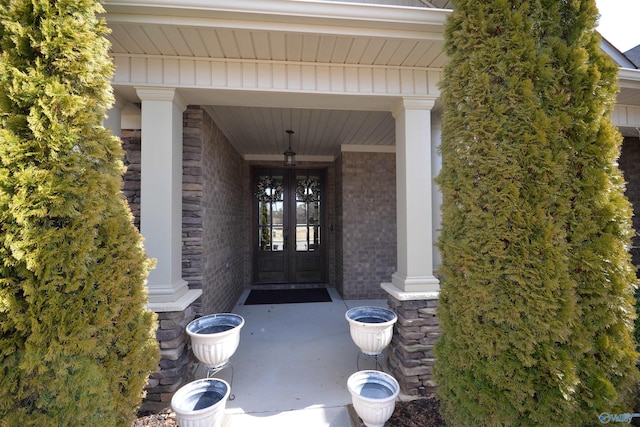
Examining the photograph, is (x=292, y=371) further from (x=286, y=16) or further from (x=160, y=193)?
(x=286, y=16)

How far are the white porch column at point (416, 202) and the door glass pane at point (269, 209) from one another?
3.72 m

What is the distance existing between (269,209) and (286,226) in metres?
0.52

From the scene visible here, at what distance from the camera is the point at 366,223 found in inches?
198

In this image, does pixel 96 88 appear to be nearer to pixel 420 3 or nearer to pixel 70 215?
pixel 70 215

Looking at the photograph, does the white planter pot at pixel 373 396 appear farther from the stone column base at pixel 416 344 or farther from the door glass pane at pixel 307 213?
the door glass pane at pixel 307 213

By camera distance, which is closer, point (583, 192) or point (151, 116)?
point (583, 192)

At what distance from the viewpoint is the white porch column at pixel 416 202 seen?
8.27 ft

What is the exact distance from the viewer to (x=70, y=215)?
48.4 inches

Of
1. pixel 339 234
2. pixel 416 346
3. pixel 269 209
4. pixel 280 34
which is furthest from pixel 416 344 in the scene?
pixel 269 209

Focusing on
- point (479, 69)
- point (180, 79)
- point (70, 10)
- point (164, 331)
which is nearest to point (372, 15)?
point (479, 69)

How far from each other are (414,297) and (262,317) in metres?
2.49

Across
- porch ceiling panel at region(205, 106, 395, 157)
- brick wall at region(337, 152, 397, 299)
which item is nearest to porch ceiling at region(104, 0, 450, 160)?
porch ceiling panel at region(205, 106, 395, 157)

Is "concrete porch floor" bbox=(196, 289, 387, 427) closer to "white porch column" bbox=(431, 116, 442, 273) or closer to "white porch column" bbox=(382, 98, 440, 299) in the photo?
"white porch column" bbox=(382, 98, 440, 299)

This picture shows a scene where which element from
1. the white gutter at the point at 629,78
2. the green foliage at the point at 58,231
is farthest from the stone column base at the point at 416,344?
the white gutter at the point at 629,78
